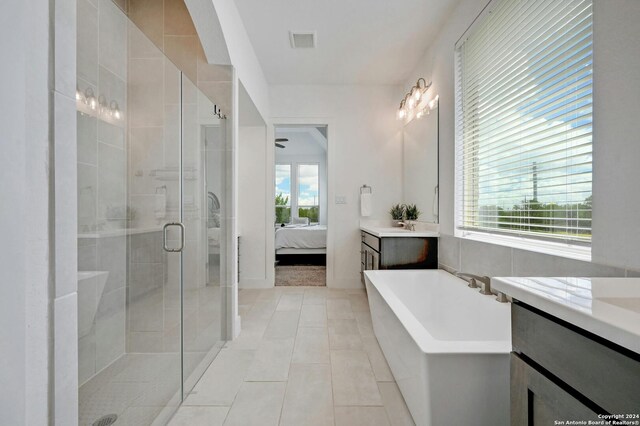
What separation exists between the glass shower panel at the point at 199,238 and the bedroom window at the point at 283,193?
217 inches

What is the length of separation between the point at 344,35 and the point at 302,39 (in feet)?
1.35

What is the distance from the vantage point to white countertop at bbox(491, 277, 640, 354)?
1.76 ft

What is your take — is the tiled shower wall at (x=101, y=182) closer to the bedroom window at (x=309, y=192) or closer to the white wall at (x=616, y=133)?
the white wall at (x=616, y=133)

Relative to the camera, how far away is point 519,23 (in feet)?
5.74

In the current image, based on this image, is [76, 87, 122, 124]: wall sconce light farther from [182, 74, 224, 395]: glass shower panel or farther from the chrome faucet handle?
the chrome faucet handle

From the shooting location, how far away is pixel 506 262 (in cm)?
186

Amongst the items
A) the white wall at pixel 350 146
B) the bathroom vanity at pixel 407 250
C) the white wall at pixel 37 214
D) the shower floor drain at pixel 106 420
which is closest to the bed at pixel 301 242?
the white wall at pixel 350 146

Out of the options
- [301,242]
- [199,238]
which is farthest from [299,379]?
[301,242]

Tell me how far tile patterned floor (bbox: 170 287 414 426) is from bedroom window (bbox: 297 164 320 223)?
16.6ft

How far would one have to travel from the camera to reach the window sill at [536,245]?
4.44 feet

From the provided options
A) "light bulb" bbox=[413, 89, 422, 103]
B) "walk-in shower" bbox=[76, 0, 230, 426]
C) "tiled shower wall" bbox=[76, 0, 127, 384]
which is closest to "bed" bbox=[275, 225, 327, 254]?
"light bulb" bbox=[413, 89, 422, 103]

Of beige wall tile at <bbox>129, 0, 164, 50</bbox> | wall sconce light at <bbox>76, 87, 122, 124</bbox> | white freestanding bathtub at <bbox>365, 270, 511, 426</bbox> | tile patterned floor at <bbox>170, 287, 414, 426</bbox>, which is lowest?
tile patterned floor at <bbox>170, 287, 414, 426</bbox>

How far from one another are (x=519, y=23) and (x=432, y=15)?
104cm

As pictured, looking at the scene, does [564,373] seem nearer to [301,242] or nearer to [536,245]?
[536,245]
